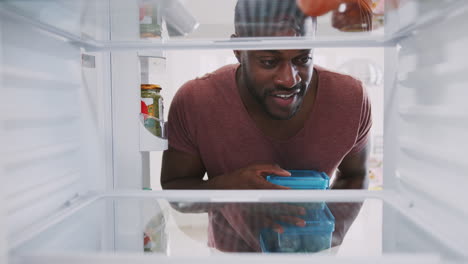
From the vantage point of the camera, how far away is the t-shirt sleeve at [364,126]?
66.2 inches

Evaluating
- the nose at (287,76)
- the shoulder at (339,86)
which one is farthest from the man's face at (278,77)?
the shoulder at (339,86)

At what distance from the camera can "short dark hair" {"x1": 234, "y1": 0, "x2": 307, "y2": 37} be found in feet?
3.26

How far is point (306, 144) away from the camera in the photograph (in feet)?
5.36

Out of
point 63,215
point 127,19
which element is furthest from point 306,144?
point 63,215

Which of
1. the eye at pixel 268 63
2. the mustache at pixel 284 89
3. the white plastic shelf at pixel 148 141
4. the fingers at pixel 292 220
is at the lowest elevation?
the fingers at pixel 292 220

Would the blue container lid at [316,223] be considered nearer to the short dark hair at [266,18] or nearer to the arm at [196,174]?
the arm at [196,174]

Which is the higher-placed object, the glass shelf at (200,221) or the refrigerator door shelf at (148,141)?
the refrigerator door shelf at (148,141)

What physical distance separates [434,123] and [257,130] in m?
0.75

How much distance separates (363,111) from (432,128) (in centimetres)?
67

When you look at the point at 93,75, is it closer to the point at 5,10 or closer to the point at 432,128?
the point at 5,10

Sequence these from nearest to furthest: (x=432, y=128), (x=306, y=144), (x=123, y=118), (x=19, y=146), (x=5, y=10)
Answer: (x=5, y=10) < (x=19, y=146) < (x=432, y=128) < (x=123, y=118) < (x=306, y=144)

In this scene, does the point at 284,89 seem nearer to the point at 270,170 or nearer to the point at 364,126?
the point at 270,170

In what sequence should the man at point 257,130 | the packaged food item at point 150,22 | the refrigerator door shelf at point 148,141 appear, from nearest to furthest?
the packaged food item at point 150,22
the refrigerator door shelf at point 148,141
the man at point 257,130

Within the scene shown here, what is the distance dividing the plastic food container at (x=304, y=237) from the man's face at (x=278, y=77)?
513mm
